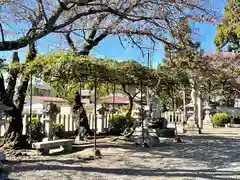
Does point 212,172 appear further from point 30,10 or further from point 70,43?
point 70,43

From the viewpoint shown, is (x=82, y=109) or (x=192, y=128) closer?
(x=82, y=109)

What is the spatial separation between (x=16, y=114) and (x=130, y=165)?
372 cm

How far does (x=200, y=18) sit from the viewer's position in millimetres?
6324

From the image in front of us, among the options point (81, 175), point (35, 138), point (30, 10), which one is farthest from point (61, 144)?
point (30, 10)

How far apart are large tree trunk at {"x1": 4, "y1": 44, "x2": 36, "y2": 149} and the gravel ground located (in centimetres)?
59

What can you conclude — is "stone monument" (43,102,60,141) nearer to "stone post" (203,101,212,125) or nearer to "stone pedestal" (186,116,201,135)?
"stone pedestal" (186,116,201,135)

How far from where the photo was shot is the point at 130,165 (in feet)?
19.3

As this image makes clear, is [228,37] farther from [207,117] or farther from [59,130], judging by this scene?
[59,130]

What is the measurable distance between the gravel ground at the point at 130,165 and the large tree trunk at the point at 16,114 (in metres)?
0.59

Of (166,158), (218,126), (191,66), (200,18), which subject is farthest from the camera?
(218,126)

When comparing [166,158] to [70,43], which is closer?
[166,158]

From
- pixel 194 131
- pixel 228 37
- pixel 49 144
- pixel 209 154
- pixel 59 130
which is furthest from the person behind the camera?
pixel 228 37

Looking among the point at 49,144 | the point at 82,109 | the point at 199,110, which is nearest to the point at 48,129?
the point at 49,144

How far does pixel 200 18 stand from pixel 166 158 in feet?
11.6
